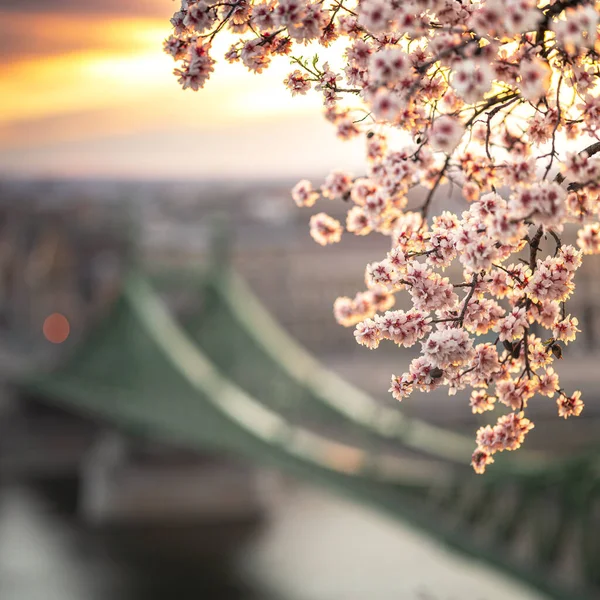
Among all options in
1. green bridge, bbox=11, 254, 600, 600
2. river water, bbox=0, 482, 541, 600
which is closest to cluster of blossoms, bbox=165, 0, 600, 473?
green bridge, bbox=11, 254, 600, 600

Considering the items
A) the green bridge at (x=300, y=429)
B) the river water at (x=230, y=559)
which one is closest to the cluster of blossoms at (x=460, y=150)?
the green bridge at (x=300, y=429)

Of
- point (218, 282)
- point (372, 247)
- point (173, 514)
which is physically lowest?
point (173, 514)

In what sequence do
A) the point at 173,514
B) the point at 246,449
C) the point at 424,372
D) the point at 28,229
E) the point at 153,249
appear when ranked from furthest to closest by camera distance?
the point at 28,229 → the point at 153,249 → the point at 173,514 → the point at 246,449 → the point at 424,372

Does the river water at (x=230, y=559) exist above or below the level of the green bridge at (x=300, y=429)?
below

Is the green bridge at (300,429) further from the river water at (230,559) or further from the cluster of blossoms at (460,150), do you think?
the cluster of blossoms at (460,150)

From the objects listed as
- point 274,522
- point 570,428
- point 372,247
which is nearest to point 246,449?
point 274,522

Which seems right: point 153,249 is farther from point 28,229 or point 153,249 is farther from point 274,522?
point 274,522

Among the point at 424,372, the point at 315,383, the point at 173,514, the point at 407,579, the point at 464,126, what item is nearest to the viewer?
the point at 464,126
